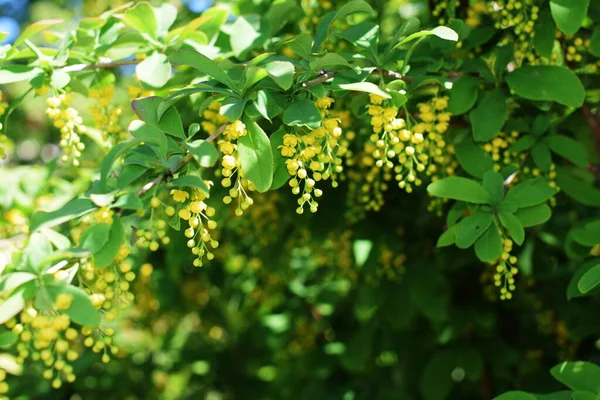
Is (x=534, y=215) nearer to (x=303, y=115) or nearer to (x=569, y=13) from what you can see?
(x=569, y=13)

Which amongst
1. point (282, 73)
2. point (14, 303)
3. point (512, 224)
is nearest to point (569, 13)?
point (512, 224)

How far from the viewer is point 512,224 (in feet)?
5.67

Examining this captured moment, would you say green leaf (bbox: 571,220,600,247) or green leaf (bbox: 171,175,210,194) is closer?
green leaf (bbox: 171,175,210,194)

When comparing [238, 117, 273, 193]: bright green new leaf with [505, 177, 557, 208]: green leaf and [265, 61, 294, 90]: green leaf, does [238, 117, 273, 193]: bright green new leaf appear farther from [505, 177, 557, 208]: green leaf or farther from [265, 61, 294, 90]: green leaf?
[505, 177, 557, 208]: green leaf

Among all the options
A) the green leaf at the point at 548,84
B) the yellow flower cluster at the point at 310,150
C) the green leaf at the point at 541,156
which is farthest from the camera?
the green leaf at the point at 541,156

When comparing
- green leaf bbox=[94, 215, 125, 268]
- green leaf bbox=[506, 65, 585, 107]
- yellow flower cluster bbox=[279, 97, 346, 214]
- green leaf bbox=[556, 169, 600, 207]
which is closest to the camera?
green leaf bbox=[94, 215, 125, 268]

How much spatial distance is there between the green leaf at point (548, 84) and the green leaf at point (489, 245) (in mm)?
388

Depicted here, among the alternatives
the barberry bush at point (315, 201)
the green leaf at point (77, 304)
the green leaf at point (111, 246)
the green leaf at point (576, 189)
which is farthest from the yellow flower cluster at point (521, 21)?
the green leaf at point (77, 304)

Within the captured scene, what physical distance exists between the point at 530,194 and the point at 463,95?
1.14 ft

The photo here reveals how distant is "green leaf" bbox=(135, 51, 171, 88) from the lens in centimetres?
179

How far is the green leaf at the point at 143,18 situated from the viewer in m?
1.83

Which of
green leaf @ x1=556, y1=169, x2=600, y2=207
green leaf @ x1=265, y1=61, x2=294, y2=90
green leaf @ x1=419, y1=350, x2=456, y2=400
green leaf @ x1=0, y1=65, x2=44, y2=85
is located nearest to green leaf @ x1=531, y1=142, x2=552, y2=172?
green leaf @ x1=556, y1=169, x2=600, y2=207

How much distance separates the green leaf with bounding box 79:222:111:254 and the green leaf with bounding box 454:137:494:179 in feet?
3.37

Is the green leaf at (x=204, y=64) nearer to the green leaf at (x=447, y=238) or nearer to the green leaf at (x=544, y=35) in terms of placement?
the green leaf at (x=447, y=238)
